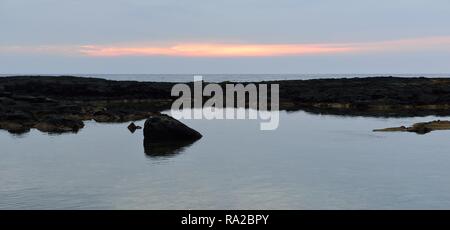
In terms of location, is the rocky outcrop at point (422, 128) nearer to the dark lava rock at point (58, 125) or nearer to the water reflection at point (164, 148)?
the water reflection at point (164, 148)

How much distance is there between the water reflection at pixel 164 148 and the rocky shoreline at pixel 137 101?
12550 mm

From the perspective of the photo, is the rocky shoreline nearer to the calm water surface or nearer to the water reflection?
the calm water surface

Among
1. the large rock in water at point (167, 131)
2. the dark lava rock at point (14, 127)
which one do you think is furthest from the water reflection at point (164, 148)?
the dark lava rock at point (14, 127)

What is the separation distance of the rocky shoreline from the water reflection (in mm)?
12550

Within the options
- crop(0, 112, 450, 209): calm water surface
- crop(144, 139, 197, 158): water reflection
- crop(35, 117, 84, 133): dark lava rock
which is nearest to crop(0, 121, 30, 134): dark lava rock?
crop(35, 117, 84, 133): dark lava rock

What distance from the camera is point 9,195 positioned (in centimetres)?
2222

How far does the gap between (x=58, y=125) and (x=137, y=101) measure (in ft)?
147

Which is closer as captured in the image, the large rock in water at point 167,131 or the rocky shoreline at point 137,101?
the large rock in water at point 167,131

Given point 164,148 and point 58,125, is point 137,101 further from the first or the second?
point 164,148

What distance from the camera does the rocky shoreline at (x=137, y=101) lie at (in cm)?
5478

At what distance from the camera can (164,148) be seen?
120 feet
